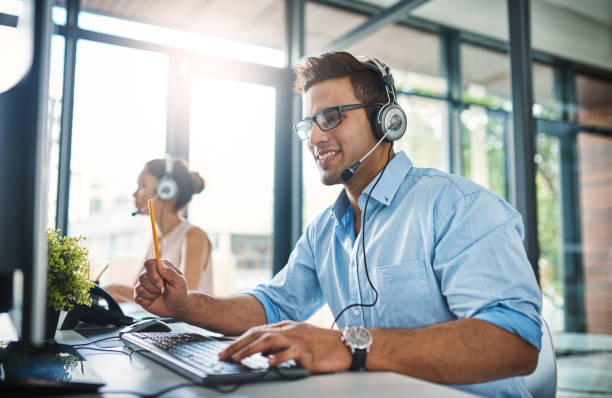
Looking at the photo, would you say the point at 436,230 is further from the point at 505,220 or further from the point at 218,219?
the point at 218,219

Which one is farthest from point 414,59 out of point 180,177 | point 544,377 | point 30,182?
point 30,182

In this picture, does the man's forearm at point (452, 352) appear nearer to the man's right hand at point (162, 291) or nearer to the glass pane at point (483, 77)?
the man's right hand at point (162, 291)

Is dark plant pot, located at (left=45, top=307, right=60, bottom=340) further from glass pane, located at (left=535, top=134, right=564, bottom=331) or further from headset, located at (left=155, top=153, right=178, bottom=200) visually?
glass pane, located at (left=535, top=134, right=564, bottom=331)

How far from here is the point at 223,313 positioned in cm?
131

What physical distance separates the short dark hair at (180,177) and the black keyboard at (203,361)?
70.7 inches

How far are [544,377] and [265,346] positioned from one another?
27.0 inches

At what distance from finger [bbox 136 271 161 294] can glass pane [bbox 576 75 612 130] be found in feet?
8.73

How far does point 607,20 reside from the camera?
8.52ft

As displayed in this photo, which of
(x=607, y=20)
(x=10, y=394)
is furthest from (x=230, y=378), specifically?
(x=607, y=20)

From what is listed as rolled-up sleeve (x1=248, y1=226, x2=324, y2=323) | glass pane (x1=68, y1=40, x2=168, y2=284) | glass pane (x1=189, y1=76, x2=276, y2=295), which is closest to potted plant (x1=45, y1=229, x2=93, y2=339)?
rolled-up sleeve (x1=248, y1=226, x2=324, y2=323)

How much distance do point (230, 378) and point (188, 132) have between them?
3036 mm

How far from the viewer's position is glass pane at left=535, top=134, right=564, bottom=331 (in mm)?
2635

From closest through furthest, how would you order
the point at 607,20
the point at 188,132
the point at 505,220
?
1. the point at 505,220
2. the point at 607,20
3. the point at 188,132

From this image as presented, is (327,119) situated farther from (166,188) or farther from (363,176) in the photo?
(166,188)
